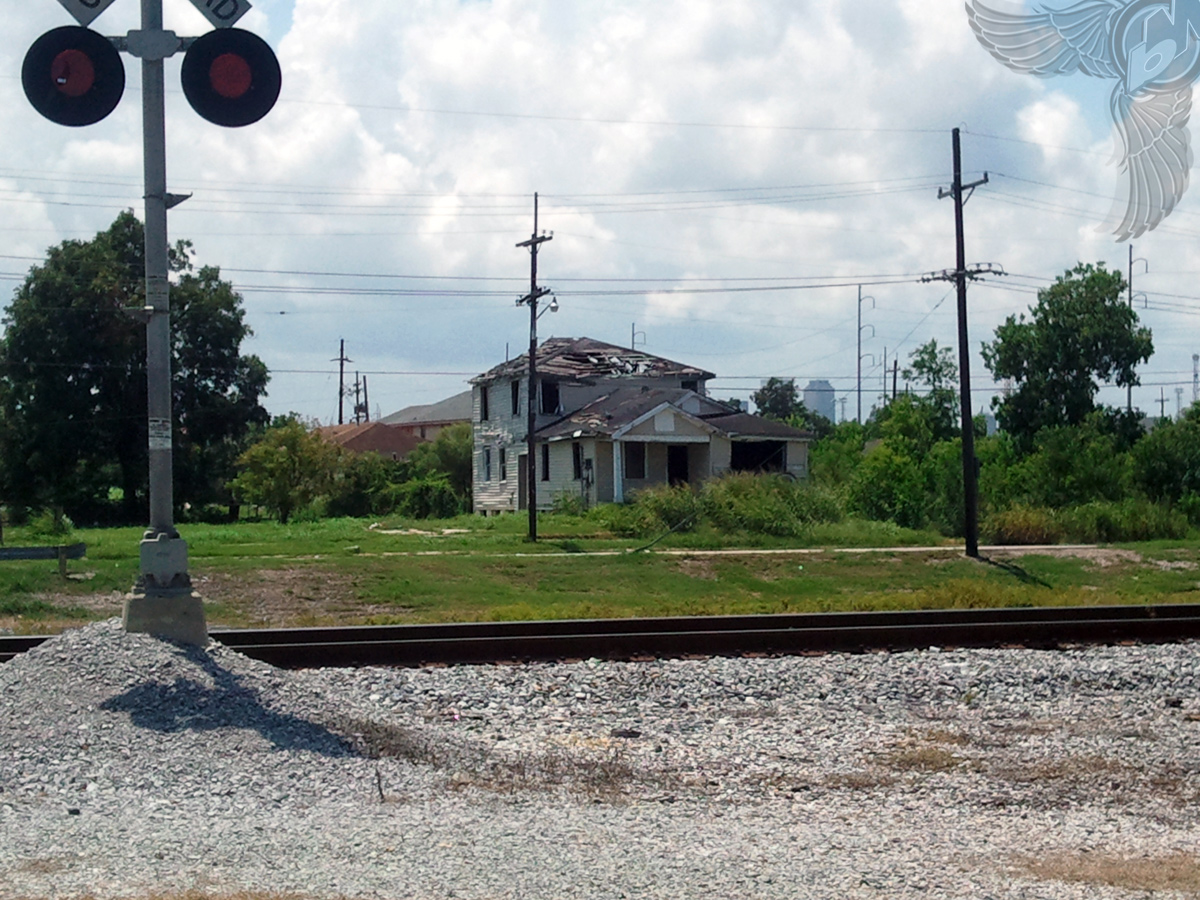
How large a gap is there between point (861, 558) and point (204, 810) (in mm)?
23730

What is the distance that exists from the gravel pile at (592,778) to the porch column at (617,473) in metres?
32.4

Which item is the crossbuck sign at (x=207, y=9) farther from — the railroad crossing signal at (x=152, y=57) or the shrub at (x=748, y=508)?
the shrub at (x=748, y=508)

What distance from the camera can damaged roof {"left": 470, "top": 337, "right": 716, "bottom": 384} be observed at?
167 ft

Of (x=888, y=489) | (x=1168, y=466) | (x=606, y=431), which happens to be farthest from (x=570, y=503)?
(x=1168, y=466)

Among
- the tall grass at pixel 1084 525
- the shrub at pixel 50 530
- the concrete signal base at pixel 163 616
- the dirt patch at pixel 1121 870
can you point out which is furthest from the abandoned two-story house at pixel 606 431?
the dirt patch at pixel 1121 870

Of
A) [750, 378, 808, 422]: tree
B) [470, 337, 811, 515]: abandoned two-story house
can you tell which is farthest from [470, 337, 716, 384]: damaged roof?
[750, 378, 808, 422]: tree

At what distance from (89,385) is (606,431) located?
1007 inches

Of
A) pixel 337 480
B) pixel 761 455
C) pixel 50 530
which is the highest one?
pixel 761 455

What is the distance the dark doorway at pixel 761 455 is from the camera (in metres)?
48.9

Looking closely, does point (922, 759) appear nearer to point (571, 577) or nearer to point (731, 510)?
point (571, 577)

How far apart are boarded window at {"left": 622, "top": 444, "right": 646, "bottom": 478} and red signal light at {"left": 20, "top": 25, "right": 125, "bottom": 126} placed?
37319 millimetres

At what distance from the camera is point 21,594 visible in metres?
20.4

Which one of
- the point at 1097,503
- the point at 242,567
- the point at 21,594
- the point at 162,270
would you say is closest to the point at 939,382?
the point at 1097,503

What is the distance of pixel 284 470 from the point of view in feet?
172
